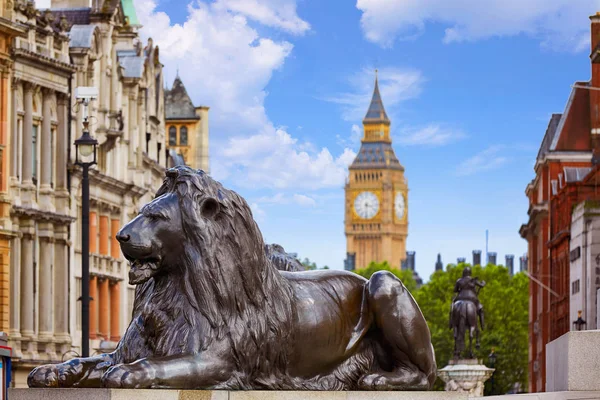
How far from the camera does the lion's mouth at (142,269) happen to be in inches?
387

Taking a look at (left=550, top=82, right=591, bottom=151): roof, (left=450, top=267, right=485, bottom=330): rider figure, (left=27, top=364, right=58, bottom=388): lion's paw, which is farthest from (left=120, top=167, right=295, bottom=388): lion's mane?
(left=550, top=82, right=591, bottom=151): roof

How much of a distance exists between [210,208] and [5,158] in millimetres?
44290

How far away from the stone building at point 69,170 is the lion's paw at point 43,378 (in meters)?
38.5

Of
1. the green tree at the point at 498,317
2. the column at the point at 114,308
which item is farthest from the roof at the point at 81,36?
the green tree at the point at 498,317

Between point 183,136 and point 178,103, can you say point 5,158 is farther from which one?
point 178,103

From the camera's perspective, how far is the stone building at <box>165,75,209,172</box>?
11088cm

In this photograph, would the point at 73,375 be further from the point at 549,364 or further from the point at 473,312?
the point at 473,312

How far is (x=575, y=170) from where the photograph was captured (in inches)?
3777

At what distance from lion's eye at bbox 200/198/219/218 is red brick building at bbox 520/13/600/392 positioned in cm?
7213

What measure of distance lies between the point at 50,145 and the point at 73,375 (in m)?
50.8

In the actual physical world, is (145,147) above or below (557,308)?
above

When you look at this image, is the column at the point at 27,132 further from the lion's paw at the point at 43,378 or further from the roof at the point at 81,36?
the lion's paw at the point at 43,378

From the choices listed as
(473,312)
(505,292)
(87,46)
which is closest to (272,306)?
(473,312)

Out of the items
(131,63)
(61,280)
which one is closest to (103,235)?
(61,280)
